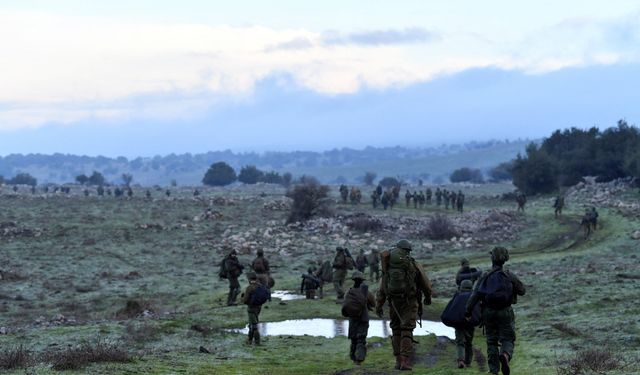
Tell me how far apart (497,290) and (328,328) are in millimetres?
10551

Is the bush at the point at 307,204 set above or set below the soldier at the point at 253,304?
above

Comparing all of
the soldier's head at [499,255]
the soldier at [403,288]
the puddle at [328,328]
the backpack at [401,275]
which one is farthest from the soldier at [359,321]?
the puddle at [328,328]

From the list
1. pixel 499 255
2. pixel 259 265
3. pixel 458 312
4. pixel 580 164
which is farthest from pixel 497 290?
pixel 580 164

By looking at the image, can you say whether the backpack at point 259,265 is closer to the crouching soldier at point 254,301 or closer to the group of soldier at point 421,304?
the crouching soldier at point 254,301

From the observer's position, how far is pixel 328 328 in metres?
21.7

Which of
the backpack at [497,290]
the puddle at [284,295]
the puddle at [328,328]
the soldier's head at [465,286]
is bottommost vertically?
the puddle at [284,295]

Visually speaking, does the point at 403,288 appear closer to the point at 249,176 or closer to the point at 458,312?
the point at 458,312

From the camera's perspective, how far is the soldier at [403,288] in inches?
524

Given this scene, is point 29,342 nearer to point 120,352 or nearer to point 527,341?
point 120,352

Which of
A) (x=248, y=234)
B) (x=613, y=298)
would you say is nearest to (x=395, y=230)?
(x=248, y=234)

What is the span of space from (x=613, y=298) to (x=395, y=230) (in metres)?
27.1

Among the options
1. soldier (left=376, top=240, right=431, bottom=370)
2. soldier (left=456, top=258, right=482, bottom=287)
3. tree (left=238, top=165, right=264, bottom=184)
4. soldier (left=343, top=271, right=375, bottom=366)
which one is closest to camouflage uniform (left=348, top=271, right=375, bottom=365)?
soldier (left=343, top=271, right=375, bottom=366)

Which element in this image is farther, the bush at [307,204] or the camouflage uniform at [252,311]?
the bush at [307,204]

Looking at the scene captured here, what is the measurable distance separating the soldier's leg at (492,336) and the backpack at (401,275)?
5.58ft
